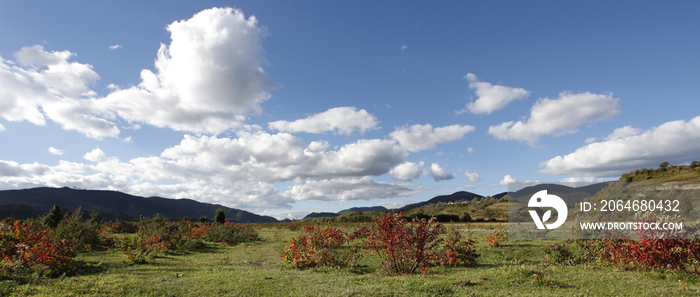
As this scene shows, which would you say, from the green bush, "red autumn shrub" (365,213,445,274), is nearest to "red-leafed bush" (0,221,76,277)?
the green bush

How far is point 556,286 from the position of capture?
6.39 m

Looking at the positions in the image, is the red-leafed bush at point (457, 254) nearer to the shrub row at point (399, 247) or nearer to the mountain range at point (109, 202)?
the shrub row at point (399, 247)

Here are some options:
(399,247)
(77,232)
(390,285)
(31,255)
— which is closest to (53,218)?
(77,232)

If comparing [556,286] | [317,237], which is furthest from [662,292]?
[317,237]

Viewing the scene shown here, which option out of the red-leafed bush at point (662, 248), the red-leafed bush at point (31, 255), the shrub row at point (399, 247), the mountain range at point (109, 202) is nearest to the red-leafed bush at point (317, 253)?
the shrub row at point (399, 247)

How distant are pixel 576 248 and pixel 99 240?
2266 centimetres

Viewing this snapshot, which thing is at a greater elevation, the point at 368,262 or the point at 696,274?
the point at 696,274

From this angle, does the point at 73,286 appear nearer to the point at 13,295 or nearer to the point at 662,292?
the point at 13,295

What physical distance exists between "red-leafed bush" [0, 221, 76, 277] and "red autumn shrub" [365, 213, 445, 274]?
28.1 ft

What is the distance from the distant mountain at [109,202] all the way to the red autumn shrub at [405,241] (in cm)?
10242

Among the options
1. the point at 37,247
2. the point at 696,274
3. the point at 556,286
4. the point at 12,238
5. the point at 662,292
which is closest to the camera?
the point at 662,292

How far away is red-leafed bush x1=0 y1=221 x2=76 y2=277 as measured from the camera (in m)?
7.84

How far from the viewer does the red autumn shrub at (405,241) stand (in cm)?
873

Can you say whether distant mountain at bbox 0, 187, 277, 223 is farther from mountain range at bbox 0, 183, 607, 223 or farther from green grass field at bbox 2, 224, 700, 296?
green grass field at bbox 2, 224, 700, 296
